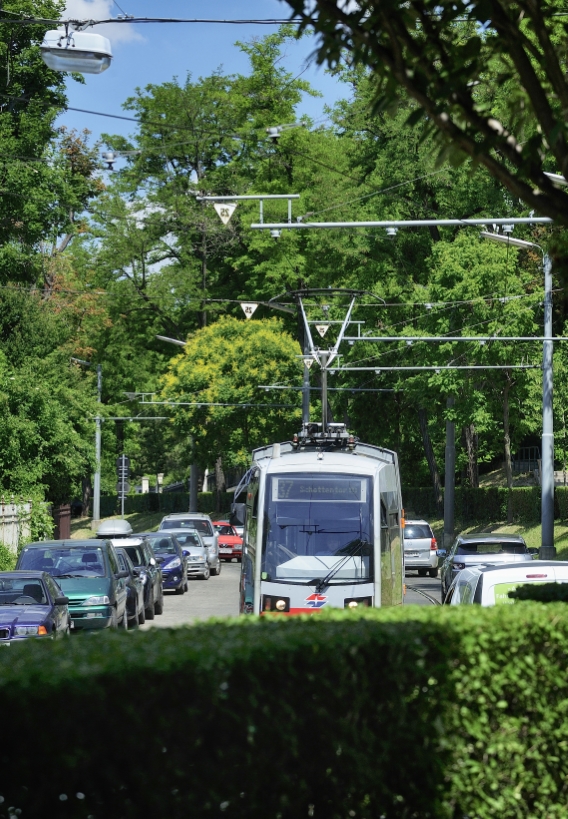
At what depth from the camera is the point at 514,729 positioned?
264 inches

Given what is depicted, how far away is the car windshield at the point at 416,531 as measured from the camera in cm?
3775

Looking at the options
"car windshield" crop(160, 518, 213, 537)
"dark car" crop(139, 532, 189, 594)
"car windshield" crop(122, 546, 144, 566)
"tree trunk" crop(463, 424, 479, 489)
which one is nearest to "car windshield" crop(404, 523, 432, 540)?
"dark car" crop(139, 532, 189, 594)

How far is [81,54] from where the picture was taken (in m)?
15.7

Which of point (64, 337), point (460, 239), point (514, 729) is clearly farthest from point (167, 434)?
point (514, 729)

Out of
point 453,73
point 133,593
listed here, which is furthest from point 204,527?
point 453,73

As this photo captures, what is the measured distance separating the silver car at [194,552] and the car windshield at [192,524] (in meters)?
4.33

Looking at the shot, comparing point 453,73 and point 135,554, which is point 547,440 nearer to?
point 135,554

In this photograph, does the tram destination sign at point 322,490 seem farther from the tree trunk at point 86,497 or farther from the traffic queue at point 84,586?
the tree trunk at point 86,497

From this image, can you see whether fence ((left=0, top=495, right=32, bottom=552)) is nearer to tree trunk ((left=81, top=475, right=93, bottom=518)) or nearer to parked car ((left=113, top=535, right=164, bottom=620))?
parked car ((left=113, top=535, right=164, bottom=620))

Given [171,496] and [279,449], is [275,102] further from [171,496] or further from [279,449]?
[279,449]

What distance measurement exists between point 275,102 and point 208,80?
504cm

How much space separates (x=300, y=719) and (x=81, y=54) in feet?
38.2

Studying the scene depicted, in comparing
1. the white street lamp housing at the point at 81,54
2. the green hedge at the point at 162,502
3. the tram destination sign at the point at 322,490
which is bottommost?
the tram destination sign at the point at 322,490

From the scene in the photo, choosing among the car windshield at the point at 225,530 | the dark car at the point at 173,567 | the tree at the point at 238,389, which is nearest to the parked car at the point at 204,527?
the car windshield at the point at 225,530
